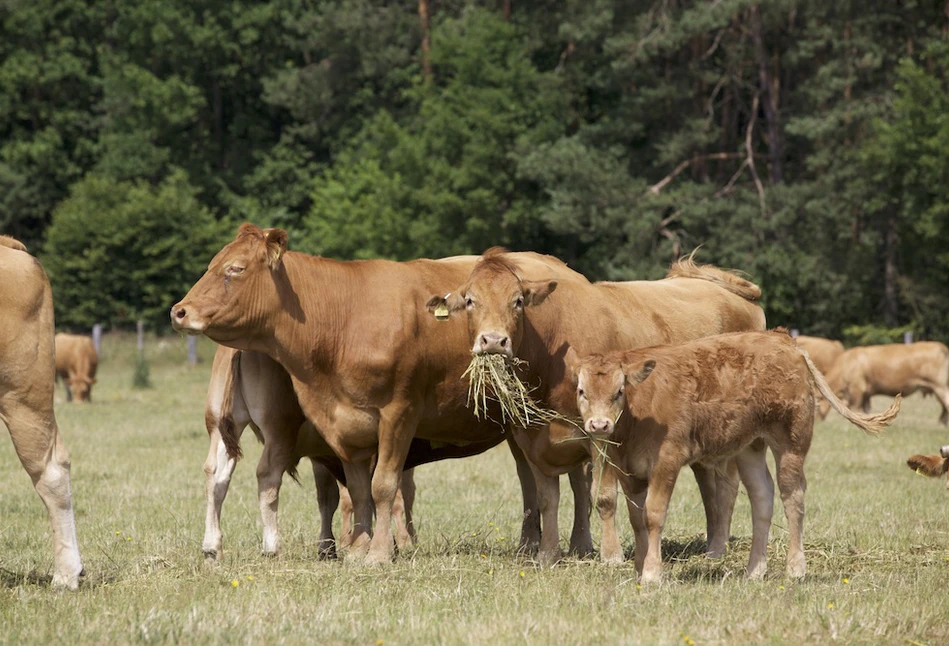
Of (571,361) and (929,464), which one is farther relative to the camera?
(929,464)

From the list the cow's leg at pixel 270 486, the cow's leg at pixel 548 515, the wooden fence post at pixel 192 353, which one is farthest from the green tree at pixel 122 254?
the cow's leg at pixel 548 515

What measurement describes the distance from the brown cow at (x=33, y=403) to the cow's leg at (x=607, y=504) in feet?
10.8

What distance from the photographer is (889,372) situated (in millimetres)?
25984

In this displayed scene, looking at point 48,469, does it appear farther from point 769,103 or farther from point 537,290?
point 769,103

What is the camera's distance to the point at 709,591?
7.80 m

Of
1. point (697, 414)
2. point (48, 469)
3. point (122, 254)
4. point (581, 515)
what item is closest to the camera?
point (48, 469)

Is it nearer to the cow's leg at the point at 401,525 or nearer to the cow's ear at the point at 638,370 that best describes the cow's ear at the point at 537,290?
the cow's ear at the point at 638,370

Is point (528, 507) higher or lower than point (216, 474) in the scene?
lower

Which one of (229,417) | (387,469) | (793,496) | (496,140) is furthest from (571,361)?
(496,140)

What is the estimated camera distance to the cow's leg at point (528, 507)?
984cm

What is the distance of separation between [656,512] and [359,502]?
2.32m

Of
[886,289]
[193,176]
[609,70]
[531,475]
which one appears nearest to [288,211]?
[193,176]

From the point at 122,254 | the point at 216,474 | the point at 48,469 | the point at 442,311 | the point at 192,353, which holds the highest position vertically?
the point at 122,254

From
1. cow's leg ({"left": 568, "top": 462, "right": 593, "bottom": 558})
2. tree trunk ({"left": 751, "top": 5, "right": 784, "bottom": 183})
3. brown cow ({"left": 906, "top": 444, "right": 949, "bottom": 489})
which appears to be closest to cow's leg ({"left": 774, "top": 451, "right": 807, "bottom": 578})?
cow's leg ({"left": 568, "top": 462, "right": 593, "bottom": 558})
